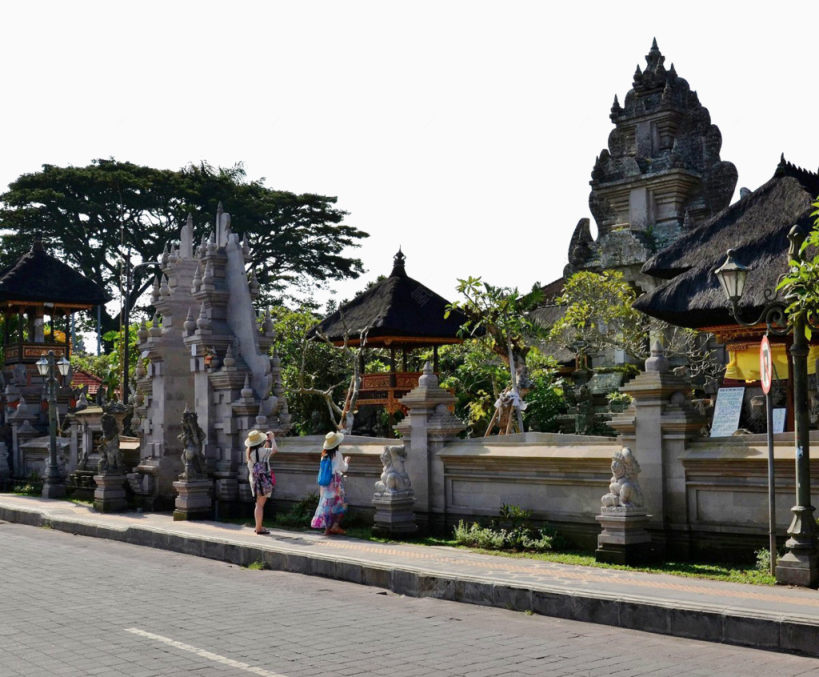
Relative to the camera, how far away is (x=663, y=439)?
12367mm

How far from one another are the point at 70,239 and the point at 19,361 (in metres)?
18.9

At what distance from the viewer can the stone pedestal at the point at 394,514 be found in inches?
586

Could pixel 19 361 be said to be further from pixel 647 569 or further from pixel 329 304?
pixel 647 569

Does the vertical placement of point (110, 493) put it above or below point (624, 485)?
below

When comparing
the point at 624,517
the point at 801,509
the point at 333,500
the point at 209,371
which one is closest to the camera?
the point at 801,509

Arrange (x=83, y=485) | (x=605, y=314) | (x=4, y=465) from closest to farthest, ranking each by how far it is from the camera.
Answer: (x=83, y=485) < (x=605, y=314) < (x=4, y=465)

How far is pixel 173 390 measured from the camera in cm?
2131

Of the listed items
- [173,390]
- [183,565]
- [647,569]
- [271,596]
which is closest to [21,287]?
[173,390]

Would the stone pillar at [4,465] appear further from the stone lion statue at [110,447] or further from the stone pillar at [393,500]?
the stone pillar at [393,500]

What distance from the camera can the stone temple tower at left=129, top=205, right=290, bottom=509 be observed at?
1925 cm

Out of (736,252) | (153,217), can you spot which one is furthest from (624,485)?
(153,217)

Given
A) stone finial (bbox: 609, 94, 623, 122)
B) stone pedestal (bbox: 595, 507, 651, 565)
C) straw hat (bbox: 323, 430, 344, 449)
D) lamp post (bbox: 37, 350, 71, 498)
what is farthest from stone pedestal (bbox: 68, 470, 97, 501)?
stone finial (bbox: 609, 94, 623, 122)

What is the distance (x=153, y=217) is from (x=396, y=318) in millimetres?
22971

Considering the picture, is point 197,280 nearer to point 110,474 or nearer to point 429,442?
point 110,474
